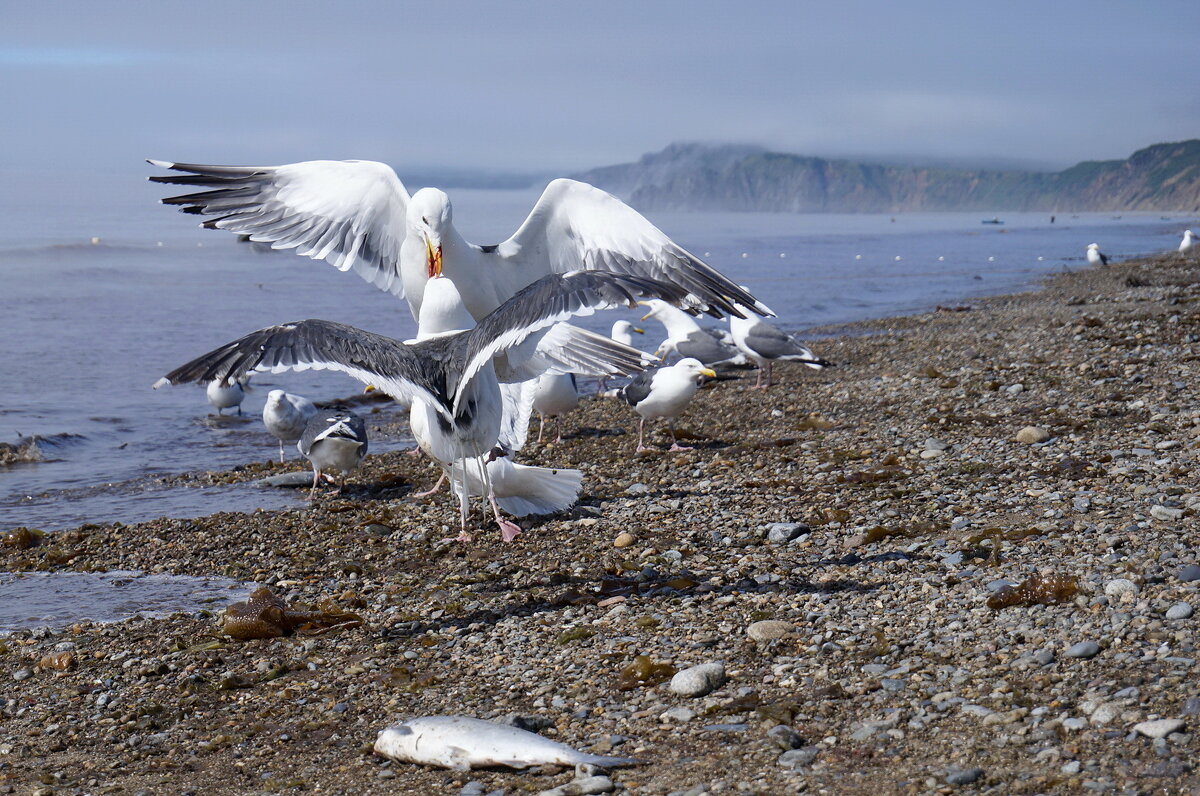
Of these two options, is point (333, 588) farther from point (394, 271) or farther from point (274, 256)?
point (274, 256)

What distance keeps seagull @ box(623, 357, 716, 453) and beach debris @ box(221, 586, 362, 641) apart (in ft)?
14.0

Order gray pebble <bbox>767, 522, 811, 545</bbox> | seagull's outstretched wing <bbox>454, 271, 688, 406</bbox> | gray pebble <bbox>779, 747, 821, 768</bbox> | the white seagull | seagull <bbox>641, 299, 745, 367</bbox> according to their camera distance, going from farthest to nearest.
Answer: seagull <bbox>641, 299, 745, 367</bbox>
the white seagull
gray pebble <bbox>767, 522, 811, 545</bbox>
seagull's outstretched wing <bbox>454, 271, 688, 406</bbox>
gray pebble <bbox>779, 747, 821, 768</bbox>

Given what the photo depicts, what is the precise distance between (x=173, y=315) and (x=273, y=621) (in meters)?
19.0

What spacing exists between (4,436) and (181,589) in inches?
266

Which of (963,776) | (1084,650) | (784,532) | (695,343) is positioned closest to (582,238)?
(784,532)

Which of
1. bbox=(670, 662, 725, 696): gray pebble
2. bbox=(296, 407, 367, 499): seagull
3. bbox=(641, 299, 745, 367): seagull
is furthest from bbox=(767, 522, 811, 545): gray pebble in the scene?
bbox=(641, 299, 745, 367): seagull

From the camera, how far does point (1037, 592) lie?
14.3 feet

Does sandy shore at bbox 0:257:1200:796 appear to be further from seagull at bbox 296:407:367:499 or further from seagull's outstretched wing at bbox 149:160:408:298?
seagull's outstretched wing at bbox 149:160:408:298

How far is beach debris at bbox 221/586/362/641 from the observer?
205 inches

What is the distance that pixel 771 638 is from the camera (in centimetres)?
440

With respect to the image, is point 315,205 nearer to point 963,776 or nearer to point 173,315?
point 963,776

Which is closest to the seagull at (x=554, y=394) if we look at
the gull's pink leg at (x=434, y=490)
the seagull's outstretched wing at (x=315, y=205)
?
the gull's pink leg at (x=434, y=490)

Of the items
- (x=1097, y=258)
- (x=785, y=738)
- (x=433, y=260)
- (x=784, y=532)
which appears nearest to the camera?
(x=785, y=738)

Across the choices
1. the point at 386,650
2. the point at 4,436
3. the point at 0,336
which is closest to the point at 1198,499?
the point at 386,650
